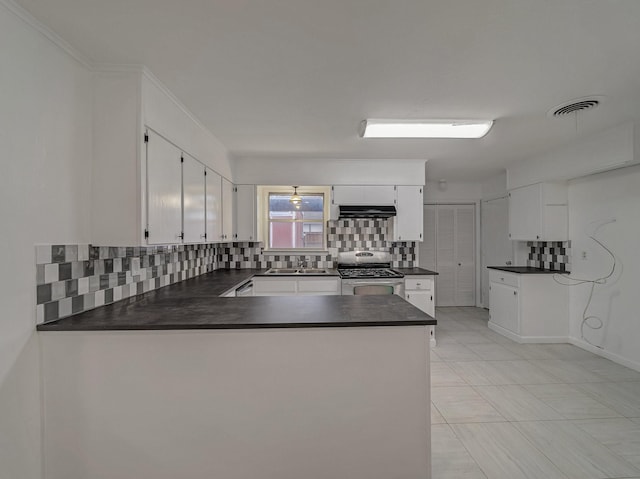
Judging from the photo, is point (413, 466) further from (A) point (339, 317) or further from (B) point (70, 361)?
A: (B) point (70, 361)

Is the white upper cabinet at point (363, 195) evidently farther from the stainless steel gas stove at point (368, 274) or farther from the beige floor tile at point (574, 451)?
the beige floor tile at point (574, 451)

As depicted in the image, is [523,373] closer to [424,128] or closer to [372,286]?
[372,286]

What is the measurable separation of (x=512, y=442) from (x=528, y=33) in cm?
250

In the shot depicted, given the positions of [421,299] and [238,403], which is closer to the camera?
[238,403]

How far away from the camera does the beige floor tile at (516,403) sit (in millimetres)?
2287

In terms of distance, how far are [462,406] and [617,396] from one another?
140cm

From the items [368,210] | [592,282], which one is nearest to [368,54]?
[368,210]

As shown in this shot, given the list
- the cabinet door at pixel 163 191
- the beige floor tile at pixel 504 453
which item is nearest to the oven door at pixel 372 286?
the beige floor tile at pixel 504 453

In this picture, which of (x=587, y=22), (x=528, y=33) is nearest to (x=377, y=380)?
(x=528, y=33)

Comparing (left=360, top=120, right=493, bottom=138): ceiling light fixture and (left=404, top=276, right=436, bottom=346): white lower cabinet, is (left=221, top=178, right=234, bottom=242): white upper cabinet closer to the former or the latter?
(left=360, top=120, right=493, bottom=138): ceiling light fixture

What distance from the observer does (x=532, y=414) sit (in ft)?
7.58

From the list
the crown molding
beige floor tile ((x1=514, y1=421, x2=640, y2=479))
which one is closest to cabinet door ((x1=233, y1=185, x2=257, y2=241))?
the crown molding

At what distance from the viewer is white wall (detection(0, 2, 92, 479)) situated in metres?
1.30

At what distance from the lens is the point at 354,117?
8.20ft
